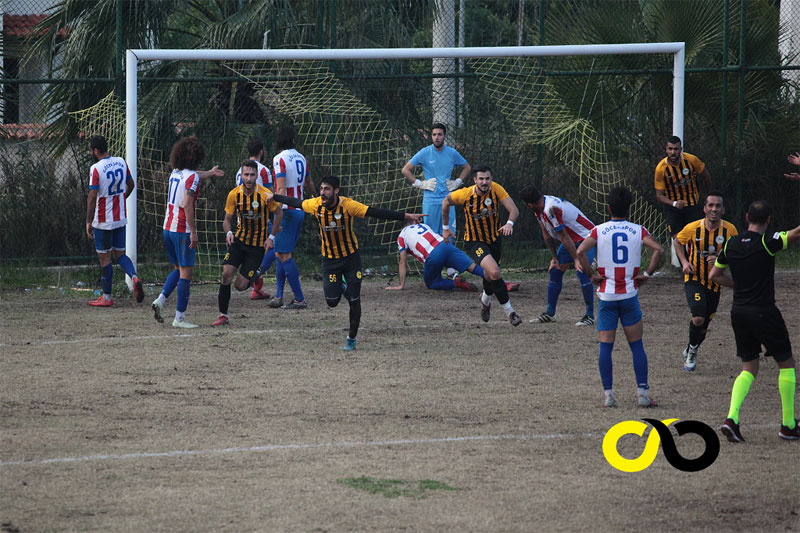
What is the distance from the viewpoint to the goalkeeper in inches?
517

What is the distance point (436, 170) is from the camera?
1321 cm

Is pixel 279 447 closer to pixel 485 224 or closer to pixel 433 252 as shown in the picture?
pixel 433 252

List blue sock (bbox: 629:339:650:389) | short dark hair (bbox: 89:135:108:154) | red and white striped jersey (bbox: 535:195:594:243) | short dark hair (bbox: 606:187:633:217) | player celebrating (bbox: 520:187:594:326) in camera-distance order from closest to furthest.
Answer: blue sock (bbox: 629:339:650:389) → short dark hair (bbox: 606:187:633:217) → player celebrating (bbox: 520:187:594:326) → red and white striped jersey (bbox: 535:195:594:243) → short dark hair (bbox: 89:135:108:154)

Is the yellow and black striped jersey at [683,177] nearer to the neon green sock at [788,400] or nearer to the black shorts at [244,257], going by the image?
the black shorts at [244,257]

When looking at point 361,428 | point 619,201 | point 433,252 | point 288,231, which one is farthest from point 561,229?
point 361,428

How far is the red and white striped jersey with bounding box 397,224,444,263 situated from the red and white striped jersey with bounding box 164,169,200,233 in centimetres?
243

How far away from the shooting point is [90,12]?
45.7 ft

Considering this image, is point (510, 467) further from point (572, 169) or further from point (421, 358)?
point (572, 169)

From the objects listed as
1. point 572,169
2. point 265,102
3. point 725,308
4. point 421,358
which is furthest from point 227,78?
point 725,308

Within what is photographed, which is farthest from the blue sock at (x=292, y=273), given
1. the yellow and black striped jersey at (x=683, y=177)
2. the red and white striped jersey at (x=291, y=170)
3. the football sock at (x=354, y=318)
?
the yellow and black striped jersey at (x=683, y=177)

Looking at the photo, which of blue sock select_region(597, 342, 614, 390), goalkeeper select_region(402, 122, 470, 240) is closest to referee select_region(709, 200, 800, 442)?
blue sock select_region(597, 342, 614, 390)

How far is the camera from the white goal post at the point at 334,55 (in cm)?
1252

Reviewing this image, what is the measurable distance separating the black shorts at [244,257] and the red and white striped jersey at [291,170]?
1.25 meters

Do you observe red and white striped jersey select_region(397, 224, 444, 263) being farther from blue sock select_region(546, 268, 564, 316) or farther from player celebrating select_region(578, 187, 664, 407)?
player celebrating select_region(578, 187, 664, 407)
